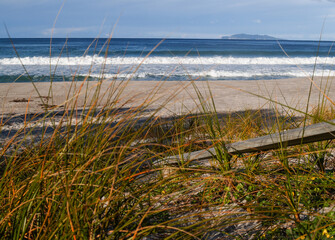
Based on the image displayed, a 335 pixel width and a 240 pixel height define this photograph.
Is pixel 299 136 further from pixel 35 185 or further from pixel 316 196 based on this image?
pixel 35 185

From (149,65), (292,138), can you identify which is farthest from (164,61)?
(292,138)

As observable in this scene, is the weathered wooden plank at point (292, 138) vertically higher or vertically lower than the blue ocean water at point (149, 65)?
lower

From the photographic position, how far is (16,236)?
3.81 feet

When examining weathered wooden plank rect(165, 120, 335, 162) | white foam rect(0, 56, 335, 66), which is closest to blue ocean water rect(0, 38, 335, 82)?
white foam rect(0, 56, 335, 66)

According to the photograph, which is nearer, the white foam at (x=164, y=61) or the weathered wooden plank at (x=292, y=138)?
the weathered wooden plank at (x=292, y=138)

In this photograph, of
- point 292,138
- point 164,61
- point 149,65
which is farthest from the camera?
point 164,61

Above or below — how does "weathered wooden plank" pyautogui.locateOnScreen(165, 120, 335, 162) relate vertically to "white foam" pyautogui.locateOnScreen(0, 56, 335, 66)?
below

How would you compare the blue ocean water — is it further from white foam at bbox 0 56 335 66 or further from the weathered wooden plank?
the weathered wooden plank

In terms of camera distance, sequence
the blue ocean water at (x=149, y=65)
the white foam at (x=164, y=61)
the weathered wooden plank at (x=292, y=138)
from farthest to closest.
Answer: the white foam at (x=164, y=61)
the blue ocean water at (x=149, y=65)
the weathered wooden plank at (x=292, y=138)

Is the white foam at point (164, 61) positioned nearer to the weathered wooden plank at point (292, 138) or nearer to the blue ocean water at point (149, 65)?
the blue ocean water at point (149, 65)

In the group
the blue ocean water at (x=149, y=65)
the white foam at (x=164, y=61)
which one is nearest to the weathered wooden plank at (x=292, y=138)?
the blue ocean water at (x=149, y=65)

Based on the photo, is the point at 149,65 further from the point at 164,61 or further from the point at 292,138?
the point at 292,138

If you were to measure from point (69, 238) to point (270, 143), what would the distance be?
1.12m

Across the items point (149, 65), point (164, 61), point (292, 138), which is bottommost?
point (292, 138)
